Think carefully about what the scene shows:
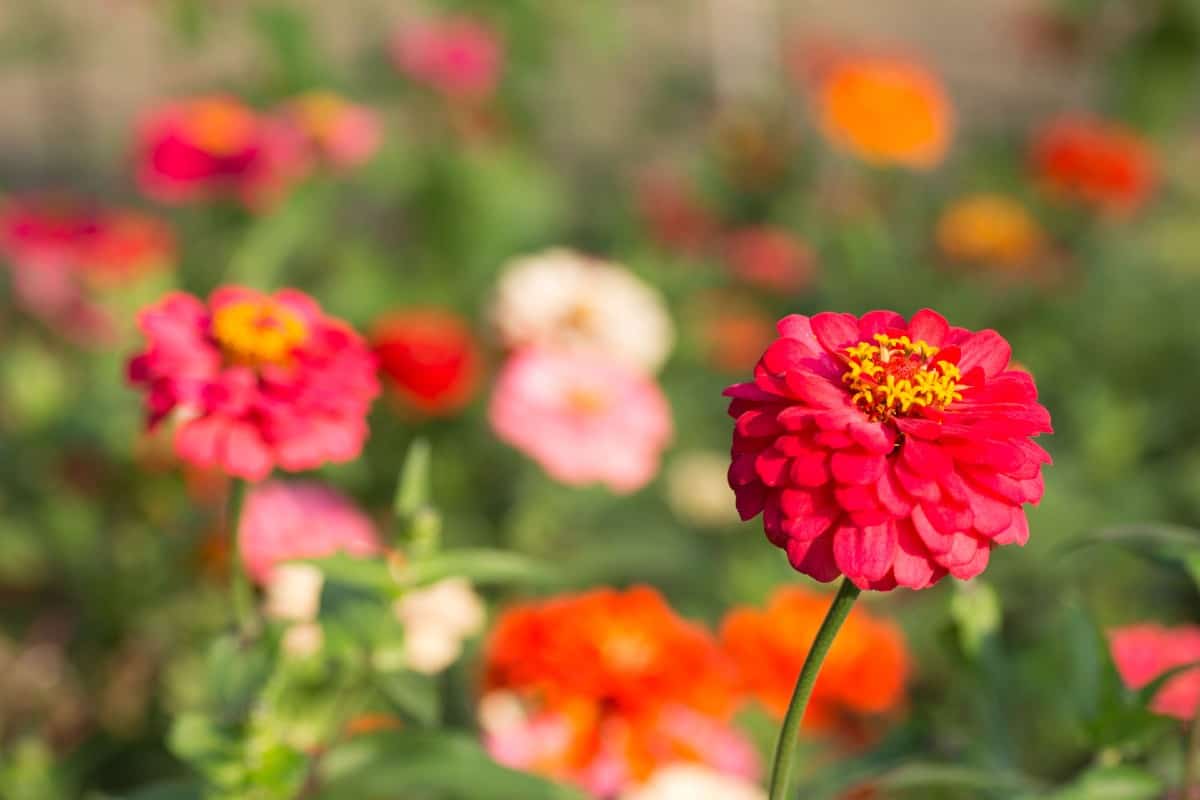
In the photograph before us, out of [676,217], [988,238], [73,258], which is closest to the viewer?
[73,258]

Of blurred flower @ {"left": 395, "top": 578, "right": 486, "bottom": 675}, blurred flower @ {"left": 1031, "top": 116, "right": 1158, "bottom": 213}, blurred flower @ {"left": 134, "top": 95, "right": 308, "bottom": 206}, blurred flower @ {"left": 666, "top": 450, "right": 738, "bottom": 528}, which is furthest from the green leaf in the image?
→ blurred flower @ {"left": 1031, "top": 116, "right": 1158, "bottom": 213}

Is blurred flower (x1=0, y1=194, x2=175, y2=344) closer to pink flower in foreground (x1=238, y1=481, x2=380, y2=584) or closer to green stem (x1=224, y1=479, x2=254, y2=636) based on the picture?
pink flower in foreground (x1=238, y1=481, x2=380, y2=584)

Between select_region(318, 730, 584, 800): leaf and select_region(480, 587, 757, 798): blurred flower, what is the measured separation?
0.45 ft

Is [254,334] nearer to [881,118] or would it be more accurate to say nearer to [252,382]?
[252,382]

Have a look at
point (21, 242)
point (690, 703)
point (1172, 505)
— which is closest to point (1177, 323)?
point (1172, 505)

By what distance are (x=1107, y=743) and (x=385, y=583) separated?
45 cm

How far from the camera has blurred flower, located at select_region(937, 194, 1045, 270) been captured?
222 cm

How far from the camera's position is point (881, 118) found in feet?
7.46

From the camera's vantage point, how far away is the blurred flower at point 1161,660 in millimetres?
992

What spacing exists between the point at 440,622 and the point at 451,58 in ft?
4.50

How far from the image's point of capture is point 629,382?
1523 mm

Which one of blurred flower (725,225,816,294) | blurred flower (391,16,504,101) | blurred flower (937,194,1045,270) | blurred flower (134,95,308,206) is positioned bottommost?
blurred flower (134,95,308,206)

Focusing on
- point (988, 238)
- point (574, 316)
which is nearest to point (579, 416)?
point (574, 316)

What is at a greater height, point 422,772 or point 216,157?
point 216,157
